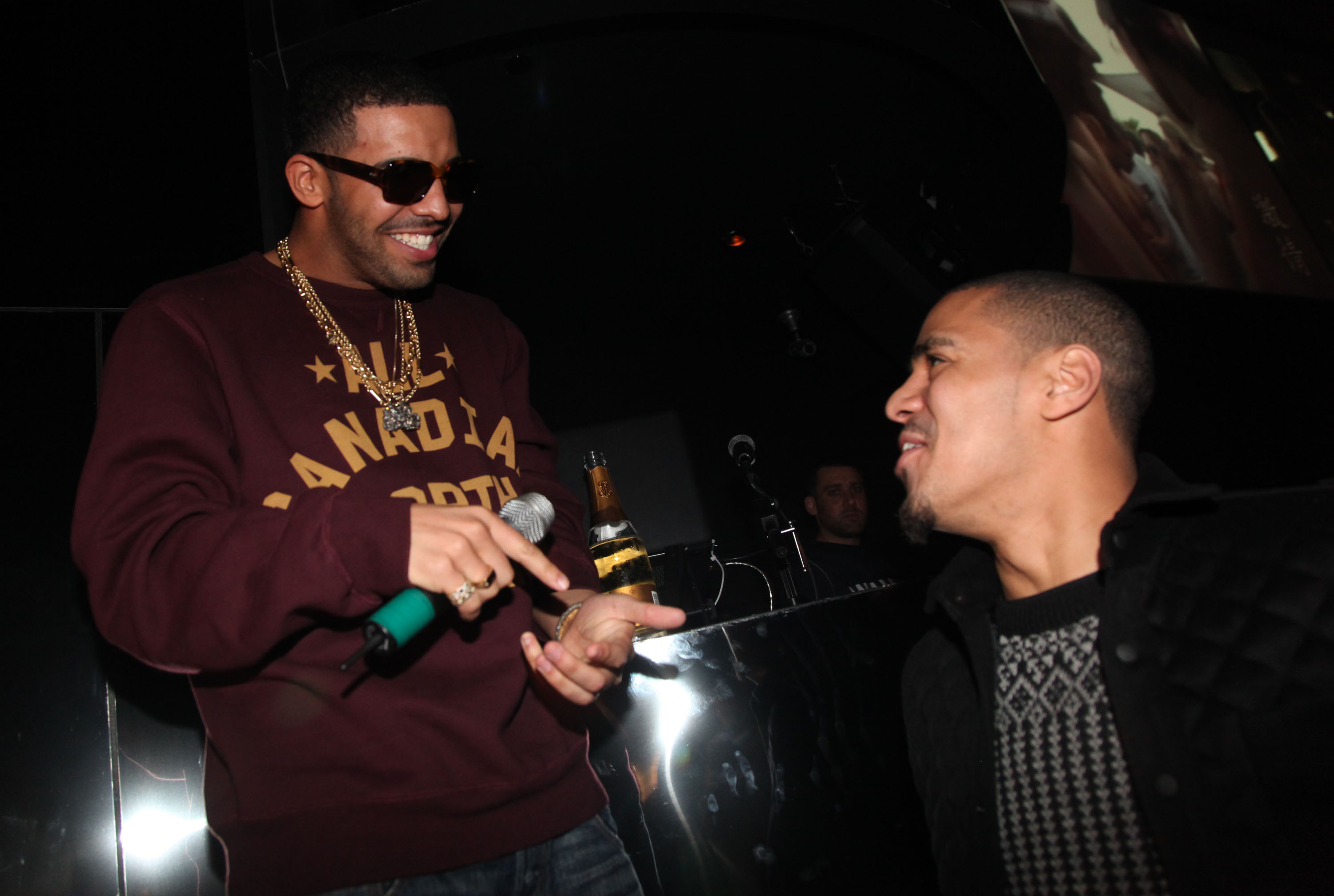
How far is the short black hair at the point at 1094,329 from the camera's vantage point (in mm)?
1854

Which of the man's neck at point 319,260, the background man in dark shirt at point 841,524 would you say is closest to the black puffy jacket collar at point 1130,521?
the man's neck at point 319,260

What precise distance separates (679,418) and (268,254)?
16.0 ft

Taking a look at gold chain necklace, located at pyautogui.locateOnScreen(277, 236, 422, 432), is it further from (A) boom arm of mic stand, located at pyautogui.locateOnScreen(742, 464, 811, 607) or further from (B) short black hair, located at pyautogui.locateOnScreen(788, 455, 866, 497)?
(B) short black hair, located at pyautogui.locateOnScreen(788, 455, 866, 497)

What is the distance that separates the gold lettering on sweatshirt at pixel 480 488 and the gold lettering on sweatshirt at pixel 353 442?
17 centimetres

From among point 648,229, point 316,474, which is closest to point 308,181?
point 316,474

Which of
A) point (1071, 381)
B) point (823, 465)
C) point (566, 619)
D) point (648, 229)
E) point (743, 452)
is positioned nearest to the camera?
point (566, 619)

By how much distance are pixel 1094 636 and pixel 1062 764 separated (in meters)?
0.29

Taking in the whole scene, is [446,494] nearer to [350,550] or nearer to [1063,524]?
[350,550]

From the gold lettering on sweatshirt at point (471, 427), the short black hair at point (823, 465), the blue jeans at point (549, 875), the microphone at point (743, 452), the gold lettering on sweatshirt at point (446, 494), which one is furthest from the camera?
the short black hair at point (823, 465)

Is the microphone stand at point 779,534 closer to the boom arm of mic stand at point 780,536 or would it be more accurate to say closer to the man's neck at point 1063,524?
the boom arm of mic stand at point 780,536

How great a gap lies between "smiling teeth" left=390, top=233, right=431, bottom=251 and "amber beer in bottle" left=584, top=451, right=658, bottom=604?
1.22 m

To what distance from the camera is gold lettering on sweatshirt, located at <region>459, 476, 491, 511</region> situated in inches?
55.8

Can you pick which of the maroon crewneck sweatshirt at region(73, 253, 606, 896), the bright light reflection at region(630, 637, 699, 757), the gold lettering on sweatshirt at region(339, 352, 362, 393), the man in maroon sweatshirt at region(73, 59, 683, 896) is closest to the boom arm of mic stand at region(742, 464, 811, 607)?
the bright light reflection at region(630, 637, 699, 757)

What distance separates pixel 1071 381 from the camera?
1806 millimetres
